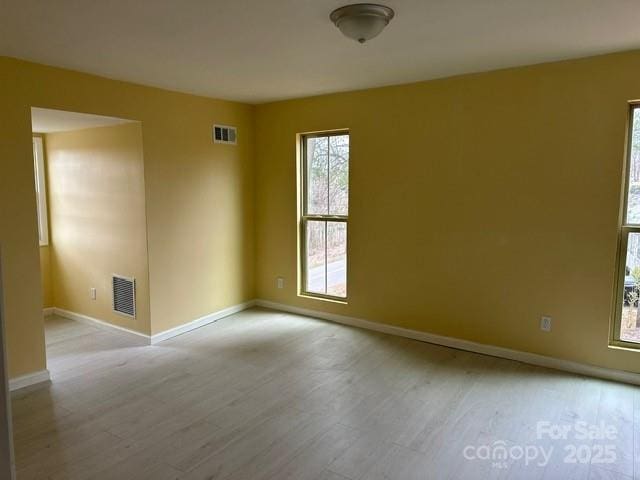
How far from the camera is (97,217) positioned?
4406 mm

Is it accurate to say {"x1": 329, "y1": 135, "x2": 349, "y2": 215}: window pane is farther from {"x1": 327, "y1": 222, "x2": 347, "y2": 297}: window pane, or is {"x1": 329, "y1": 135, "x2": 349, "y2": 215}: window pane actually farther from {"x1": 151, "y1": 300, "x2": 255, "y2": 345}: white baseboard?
{"x1": 151, "y1": 300, "x2": 255, "y2": 345}: white baseboard

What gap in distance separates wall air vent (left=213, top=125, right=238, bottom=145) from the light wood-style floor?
83.6 inches

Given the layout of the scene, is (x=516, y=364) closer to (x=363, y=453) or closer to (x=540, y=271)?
(x=540, y=271)

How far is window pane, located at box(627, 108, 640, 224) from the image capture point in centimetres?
320

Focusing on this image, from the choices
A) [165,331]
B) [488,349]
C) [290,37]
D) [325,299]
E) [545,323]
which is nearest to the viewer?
[290,37]

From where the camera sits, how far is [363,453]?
2457mm

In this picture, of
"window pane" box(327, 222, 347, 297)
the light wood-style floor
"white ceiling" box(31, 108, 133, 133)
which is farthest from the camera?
"window pane" box(327, 222, 347, 297)

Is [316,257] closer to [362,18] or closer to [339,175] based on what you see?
[339,175]

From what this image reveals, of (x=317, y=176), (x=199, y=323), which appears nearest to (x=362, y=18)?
(x=317, y=176)

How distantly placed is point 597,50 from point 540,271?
1.65m

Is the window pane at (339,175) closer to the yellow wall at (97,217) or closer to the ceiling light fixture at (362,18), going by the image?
the yellow wall at (97,217)

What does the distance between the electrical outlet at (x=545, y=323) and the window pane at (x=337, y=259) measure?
6.33ft

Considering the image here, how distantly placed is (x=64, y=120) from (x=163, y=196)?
104 centimetres

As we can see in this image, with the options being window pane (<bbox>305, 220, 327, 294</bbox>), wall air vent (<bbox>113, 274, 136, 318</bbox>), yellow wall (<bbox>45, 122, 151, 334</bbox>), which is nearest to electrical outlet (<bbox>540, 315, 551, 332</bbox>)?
window pane (<bbox>305, 220, 327, 294</bbox>)
